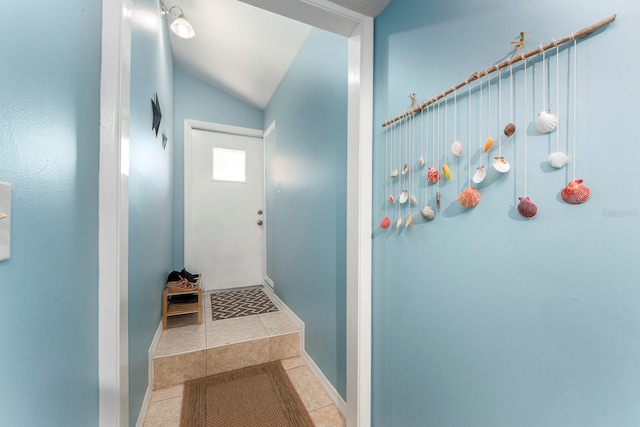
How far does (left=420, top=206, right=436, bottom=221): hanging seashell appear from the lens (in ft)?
2.92

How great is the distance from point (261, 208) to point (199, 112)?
1380mm

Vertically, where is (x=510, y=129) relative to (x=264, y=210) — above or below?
above

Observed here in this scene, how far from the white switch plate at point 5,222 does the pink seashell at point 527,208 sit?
1.04m

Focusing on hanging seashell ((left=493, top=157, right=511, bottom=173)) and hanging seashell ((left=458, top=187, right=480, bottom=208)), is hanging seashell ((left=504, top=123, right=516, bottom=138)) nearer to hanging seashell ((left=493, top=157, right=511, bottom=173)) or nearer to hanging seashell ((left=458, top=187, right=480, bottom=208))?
hanging seashell ((left=493, top=157, right=511, bottom=173))

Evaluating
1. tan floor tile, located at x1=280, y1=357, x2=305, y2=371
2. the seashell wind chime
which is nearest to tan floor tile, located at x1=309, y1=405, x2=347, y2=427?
tan floor tile, located at x1=280, y1=357, x2=305, y2=371

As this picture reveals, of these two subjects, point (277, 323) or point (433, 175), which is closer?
point (433, 175)

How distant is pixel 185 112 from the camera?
3.05 meters

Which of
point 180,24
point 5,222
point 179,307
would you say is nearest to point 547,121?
point 5,222

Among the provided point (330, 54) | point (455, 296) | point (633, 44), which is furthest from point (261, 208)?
point (633, 44)

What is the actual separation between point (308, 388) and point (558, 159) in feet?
6.07

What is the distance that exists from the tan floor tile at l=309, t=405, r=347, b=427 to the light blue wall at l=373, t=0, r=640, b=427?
1.88 feet

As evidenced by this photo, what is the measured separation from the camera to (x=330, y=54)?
1723 millimetres

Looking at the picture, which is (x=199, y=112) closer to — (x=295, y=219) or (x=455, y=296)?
(x=295, y=219)

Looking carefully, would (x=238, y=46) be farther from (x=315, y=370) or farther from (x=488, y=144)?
(x=315, y=370)
